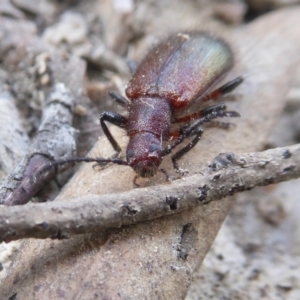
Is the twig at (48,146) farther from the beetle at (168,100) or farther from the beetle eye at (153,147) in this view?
the beetle eye at (153,147)

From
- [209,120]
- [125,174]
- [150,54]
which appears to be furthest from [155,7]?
[125,174]

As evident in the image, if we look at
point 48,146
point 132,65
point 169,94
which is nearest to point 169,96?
point 169,94

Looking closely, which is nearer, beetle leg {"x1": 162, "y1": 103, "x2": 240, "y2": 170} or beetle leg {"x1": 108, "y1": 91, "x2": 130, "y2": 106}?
beetle leg {"x1": 162, "y1": 103, "x2": 240, "y2": 170}

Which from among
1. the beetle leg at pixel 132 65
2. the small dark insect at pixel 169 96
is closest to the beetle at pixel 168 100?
the small dark insect at pixel 169 96

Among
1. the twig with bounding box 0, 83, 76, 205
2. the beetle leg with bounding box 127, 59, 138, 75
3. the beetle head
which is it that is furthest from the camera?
the beetle leg with bounding box 127, 59, 138, 75

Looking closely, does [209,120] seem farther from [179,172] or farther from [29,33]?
[29,33]

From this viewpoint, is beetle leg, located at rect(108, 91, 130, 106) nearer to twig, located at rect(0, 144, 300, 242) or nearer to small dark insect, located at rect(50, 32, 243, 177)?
small dark insect, located at rect(50, 32, 243, 177)

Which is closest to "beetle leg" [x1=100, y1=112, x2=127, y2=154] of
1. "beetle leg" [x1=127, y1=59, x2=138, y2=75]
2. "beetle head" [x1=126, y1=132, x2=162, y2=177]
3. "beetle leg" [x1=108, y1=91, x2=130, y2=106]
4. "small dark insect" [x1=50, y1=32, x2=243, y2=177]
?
"small dark insect" [x1=50, y1=32, x2=243, y2=177]
